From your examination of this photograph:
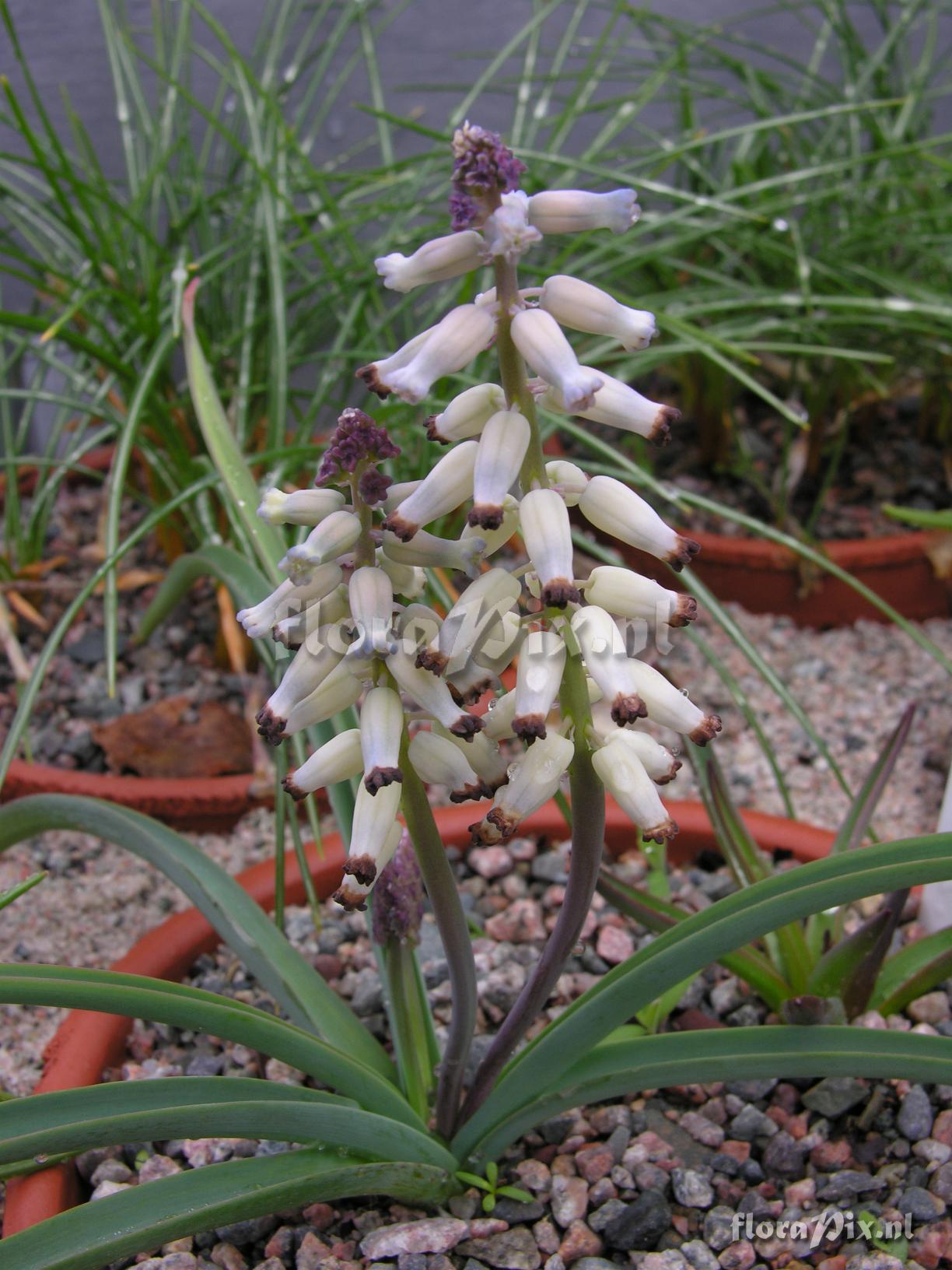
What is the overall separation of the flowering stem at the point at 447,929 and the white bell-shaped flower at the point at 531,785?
0.09 metres

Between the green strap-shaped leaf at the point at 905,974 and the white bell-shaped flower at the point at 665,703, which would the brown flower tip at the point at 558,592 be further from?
the green strap-shaped leaf at the point at 905,974

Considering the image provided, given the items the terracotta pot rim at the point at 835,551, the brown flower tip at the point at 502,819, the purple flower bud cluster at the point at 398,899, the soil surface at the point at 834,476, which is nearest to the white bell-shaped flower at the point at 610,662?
the brown flower tip at the point at 502,819

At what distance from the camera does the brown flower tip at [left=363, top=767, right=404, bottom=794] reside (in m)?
0.75

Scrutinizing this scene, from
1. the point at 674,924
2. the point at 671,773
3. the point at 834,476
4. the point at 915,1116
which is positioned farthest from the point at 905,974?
the point at 834,476

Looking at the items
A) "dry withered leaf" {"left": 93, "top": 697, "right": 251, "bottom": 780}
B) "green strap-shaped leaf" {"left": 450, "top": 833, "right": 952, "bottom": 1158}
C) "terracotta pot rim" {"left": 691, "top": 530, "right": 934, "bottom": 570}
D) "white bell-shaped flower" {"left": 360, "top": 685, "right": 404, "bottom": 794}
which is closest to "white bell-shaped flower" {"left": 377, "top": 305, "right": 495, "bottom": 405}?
"white bell-shaped flower" {"left": 360, "top": 685, "right": 404, "bottom": 794}

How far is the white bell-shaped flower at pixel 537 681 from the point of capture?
28.3 inches

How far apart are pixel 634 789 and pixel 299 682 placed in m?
0.24

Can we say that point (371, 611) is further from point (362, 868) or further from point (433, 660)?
point (362, 868)

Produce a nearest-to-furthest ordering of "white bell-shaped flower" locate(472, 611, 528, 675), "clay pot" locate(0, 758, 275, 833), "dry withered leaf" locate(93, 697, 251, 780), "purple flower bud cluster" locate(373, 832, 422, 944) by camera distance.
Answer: "white bell-shaped flower" locate(472, 611, 528, 675), "purple flower bud cluster" locate(373, 832, 422, 944), "clay pot" locate(0, 758, 275, 833), "dry withered leaf" locate(93, 697, 251, 780)

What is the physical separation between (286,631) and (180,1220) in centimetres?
44

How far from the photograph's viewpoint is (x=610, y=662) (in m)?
0.75

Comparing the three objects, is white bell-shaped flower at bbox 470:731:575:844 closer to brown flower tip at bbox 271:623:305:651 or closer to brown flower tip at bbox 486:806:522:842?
brown flower tip at bbox 486:806:522:842

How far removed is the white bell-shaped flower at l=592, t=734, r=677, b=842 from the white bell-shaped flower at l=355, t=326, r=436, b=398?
28cm

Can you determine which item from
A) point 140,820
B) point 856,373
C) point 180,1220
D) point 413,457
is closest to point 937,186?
point 856,373
